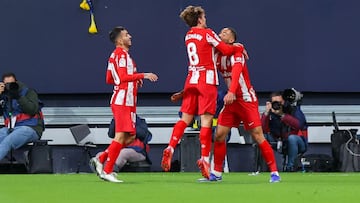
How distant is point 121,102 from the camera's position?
1133 cm

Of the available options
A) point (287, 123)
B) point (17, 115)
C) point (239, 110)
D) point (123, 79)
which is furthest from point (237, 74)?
point (17, 115)

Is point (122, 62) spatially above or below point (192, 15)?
below

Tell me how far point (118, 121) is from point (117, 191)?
7.01 feet

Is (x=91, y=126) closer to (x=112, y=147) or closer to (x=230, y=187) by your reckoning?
(x=112, y=147)

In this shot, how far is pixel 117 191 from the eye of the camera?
30.2 feet

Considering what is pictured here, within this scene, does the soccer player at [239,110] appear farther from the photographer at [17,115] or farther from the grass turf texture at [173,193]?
the photographer at [17,115]

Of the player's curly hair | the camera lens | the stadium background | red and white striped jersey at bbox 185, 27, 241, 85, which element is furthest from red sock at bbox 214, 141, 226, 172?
the stadium background

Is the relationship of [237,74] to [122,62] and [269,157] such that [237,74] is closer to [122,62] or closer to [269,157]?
[269,157]

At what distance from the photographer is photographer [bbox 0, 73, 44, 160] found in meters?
15.2

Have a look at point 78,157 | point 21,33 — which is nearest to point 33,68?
point 21,33

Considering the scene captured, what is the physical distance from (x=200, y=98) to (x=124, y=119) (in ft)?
3.02

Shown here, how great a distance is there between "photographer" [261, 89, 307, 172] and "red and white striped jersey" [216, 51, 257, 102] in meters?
4.40

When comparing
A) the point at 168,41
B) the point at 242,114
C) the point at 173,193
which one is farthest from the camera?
the point at 168,41

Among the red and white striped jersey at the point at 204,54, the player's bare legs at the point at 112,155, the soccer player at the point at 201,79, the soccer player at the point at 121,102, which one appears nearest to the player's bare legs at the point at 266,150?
the soccer player at the point at 201,79
